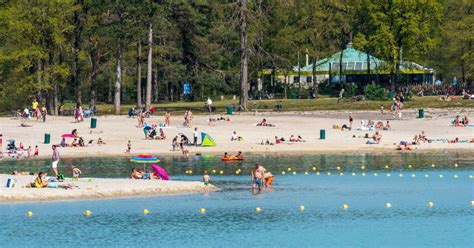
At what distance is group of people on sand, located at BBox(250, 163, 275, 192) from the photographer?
66.6 meters

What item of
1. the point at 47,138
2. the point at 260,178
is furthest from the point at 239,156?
the point at 47,138

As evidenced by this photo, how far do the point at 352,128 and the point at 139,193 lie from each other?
129 feet

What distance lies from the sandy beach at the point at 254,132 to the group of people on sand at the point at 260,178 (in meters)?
19.2

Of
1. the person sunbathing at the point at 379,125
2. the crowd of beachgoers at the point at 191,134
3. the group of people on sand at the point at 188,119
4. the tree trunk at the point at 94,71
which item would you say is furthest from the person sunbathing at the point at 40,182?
the tree trunk at the point at 94,71

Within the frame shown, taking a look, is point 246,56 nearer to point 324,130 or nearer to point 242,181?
point 324,130

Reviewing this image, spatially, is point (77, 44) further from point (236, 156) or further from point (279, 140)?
point (236, 156)

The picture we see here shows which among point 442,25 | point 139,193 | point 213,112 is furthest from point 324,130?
point 442,25

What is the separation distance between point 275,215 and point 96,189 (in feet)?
37.2

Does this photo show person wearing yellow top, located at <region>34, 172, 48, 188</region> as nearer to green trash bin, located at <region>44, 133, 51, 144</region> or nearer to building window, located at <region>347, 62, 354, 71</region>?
green trash bin, located at <region>44, 133, 51, 144</region>

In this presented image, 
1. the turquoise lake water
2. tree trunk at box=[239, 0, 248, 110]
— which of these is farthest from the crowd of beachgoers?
tree trunk at box=[239, 0, 248, 110]

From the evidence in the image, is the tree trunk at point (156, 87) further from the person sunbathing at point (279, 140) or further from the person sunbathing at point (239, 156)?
the person sunbathing at point (239, 156)

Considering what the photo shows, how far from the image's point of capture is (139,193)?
64.6 m

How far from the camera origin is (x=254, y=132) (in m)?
98.0

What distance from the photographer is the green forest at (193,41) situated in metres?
118
